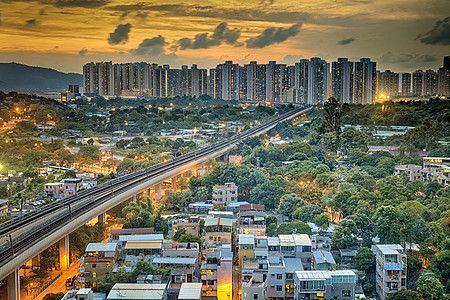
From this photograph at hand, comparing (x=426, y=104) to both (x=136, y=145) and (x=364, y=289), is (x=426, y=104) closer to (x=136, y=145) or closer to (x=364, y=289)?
(x=136, y=145)

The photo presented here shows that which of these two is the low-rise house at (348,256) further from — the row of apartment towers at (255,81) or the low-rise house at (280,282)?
the row of apartment towers at (255,81)

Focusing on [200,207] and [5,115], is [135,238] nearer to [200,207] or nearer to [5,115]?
[200,207]

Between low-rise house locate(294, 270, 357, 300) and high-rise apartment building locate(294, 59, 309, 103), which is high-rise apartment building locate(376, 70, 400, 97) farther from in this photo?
low-rise house locate(294, 270, 357, 300)

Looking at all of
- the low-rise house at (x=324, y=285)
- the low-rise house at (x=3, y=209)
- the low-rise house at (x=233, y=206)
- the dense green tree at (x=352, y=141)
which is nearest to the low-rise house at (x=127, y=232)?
the low-rise house at (x=233, y=206)

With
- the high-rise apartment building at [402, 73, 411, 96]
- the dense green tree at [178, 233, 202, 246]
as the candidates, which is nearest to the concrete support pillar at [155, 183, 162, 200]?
the dense green tree at [178, 233, 202, 246]

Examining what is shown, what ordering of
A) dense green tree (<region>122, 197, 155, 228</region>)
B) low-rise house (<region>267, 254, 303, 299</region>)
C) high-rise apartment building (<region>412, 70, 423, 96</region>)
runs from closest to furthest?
low-rise house (<region>267, 254, 303, 299</region>) → dense green tree (<region>122, 197, 155, 228</region>) → high-rise apartment building (<region>412, 70, 423, 96</region>)

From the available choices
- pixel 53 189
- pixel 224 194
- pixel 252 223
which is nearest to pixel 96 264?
pixel 252 223

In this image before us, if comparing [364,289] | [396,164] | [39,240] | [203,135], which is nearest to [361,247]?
[364,289]
